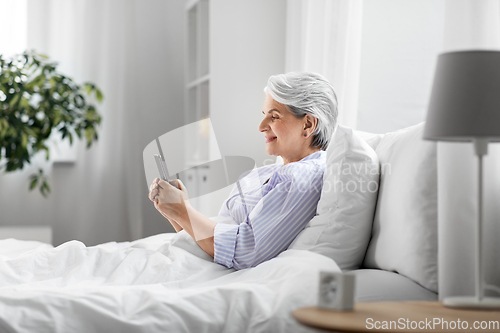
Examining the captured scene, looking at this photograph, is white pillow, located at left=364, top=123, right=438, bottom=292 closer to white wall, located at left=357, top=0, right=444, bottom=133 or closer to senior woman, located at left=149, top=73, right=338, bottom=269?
senior woman, located at left=149, top=73, right=338, bottom=269

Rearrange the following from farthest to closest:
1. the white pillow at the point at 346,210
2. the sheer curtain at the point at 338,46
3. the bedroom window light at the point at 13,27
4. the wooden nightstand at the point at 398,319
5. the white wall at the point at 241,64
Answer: the bedroom window light at the point at 13,27 → the white wall at the point at 241,64 → the sheer curtain at the point at 338,46 → the white pillow at the point at 346,210 → the wooden nightstand at the point at 398,319

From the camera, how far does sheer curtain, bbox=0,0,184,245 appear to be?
3439 mm

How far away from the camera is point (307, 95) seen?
149 centimetres

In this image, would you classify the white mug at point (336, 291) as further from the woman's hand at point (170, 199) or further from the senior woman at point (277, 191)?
the woman's hand at point (170, 199)

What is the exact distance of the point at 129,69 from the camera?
3633 mm

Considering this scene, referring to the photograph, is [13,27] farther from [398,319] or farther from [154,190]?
[398,319]

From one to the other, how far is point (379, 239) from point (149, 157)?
71 centimetres

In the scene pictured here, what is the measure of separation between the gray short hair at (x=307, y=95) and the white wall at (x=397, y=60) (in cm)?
63

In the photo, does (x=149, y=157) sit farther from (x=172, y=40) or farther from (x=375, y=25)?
(x=172, y=40)

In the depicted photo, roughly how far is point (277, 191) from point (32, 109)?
7.08 feet

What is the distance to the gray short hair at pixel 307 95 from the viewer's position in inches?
58.5

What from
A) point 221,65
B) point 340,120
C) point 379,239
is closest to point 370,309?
point 379,239

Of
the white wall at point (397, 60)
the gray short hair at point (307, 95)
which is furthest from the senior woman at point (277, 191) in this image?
the white wall at point (397, 60)

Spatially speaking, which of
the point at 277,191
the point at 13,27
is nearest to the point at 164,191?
the point at 277,191
